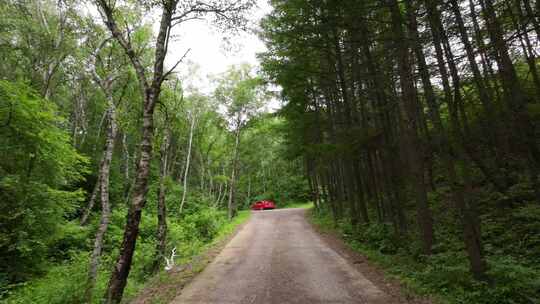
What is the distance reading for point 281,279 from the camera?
621cm

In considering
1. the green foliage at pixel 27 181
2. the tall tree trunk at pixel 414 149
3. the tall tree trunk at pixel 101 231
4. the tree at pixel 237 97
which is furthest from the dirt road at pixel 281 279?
the tree at pixel 237 97

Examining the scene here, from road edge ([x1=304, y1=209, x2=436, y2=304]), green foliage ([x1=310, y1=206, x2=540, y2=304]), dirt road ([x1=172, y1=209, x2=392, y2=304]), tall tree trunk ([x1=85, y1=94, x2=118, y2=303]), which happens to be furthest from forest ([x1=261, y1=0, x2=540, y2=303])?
tall tree trunk ([x1=85, y1=94, x2=118, y2=303])

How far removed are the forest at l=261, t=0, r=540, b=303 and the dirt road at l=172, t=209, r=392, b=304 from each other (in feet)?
4.08

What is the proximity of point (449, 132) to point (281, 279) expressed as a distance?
6.87 m

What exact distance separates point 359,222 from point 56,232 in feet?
40.6

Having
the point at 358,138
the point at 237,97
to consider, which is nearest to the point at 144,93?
the point at 358,138

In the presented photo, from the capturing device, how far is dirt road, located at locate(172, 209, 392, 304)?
505 cm

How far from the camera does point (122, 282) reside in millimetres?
5000

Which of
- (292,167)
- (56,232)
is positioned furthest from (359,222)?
(292,167)

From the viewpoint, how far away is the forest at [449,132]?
15.7 feet

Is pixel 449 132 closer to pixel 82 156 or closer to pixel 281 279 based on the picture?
pixel 281 279

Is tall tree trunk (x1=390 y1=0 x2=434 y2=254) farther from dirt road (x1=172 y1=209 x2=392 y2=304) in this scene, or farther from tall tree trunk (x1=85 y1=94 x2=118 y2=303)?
tall tree trunk (x1=85 y1=94 x2=118 y2=303)

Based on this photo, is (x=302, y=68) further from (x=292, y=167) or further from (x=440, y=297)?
(x=292, y=167)

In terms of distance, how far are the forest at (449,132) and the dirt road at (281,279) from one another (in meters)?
1.24
